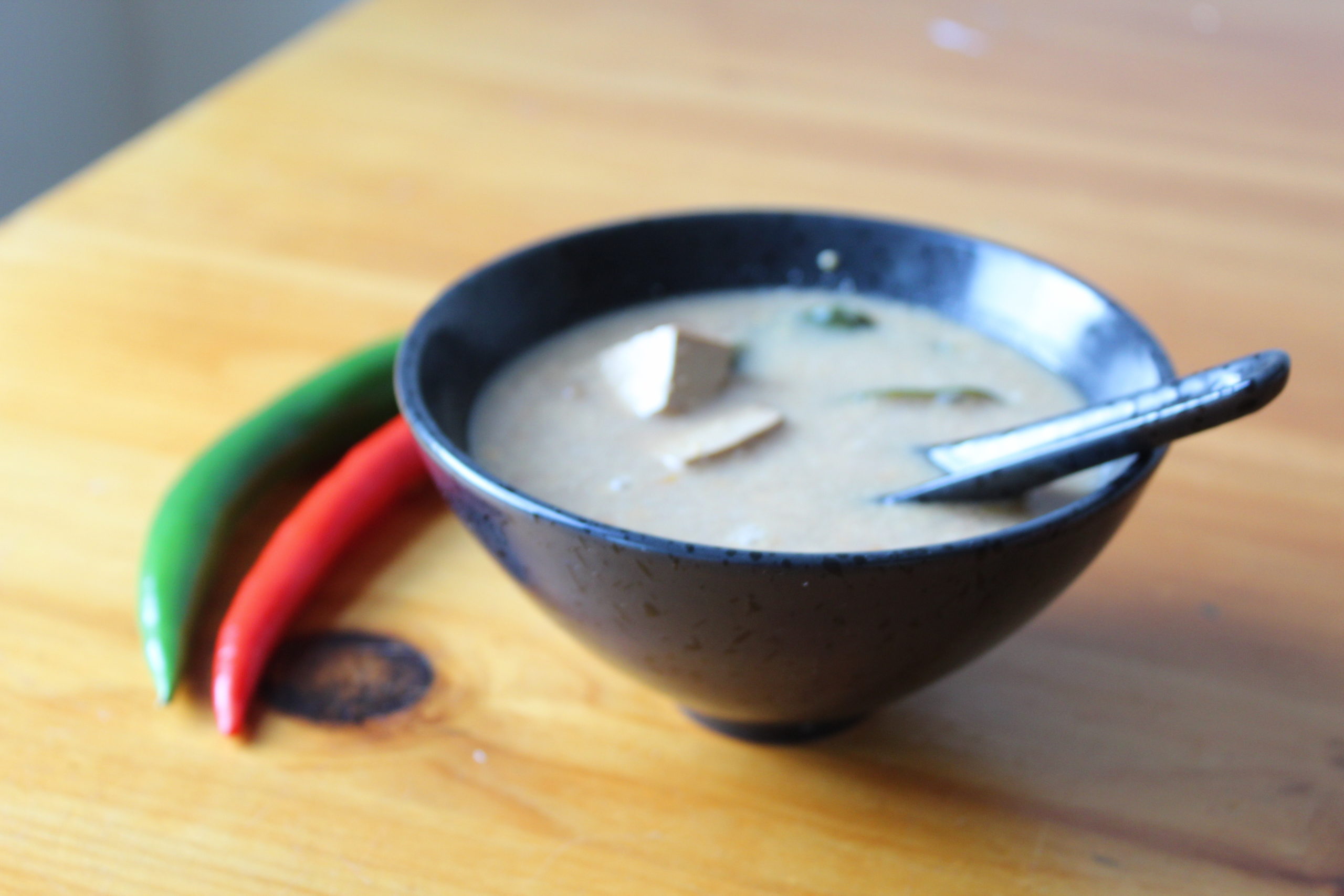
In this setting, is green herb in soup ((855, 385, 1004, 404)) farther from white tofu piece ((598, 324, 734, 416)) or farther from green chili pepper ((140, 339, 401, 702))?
green chili pepper ((140, 339, 401, 702))

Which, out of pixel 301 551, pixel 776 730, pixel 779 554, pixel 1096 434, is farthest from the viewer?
pixel 301 551

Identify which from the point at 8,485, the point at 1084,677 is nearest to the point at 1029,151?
the point at 1084,677

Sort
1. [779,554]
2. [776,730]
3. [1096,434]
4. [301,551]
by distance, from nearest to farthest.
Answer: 1. [779,554]
2. [1096,434]
3. [776,730]
4. [301,551]

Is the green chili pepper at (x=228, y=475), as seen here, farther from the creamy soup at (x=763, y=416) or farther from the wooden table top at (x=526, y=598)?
the creamy soup at (x=763, y=416)

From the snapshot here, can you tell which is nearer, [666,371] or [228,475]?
[666,371]

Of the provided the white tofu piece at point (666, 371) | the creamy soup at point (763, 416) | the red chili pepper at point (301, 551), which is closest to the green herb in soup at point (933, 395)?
the creamy soup at point (763, 416)

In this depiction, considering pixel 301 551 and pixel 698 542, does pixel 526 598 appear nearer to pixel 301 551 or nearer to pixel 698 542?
pixel 698 542

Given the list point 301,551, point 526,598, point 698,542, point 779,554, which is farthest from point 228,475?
point 779,554

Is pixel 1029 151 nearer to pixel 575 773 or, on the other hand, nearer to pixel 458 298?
pixel 458 298
